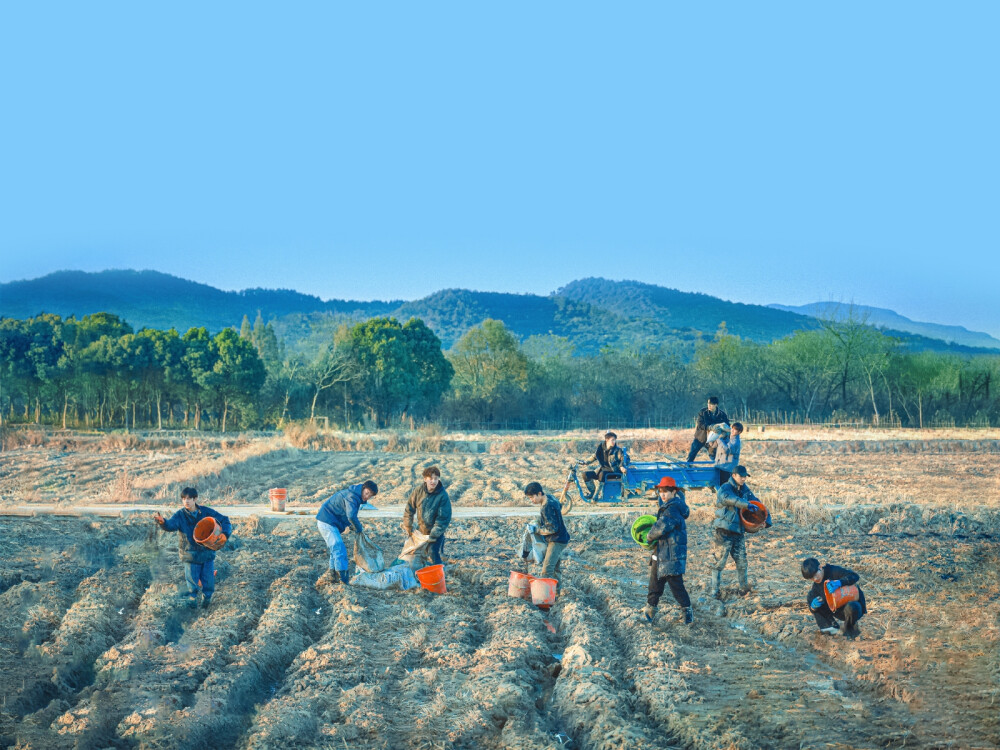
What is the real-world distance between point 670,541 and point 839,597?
186 cm

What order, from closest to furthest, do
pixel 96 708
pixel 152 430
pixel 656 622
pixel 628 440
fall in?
pixel 96 708
pixel 656 622
pixel 628 440
pixel 152 430

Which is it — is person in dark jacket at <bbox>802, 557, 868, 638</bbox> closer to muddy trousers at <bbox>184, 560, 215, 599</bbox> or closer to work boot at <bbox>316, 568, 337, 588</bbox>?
work boot at <bbox>316, 568, 337, 588</bbox>

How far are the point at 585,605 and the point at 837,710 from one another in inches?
147

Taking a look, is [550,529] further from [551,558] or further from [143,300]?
[143,300]

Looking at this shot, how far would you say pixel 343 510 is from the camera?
11.1 meters

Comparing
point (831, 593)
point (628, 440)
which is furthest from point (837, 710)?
point (628, 440)

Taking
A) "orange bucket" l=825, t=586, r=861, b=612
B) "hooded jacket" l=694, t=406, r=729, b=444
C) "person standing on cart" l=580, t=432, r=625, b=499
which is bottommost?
"orange bucket" l=825, t=586, r=861, b=612

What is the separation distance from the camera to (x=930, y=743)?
6.69 m

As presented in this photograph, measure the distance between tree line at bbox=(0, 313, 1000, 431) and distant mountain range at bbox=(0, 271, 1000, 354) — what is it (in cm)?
7497

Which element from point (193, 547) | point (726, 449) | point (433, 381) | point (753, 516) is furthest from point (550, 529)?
point (433, 381)

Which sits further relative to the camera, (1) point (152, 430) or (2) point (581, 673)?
(1) point (152, 430)

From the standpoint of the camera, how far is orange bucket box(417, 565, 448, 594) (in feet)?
36.6

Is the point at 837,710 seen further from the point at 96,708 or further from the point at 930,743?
the point at 96,708

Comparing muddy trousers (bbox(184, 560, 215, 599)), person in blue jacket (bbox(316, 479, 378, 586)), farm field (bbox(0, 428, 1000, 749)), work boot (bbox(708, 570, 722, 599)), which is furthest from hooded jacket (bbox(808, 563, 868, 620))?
muddy trousers (bbox(184, 560, 215, 599))
